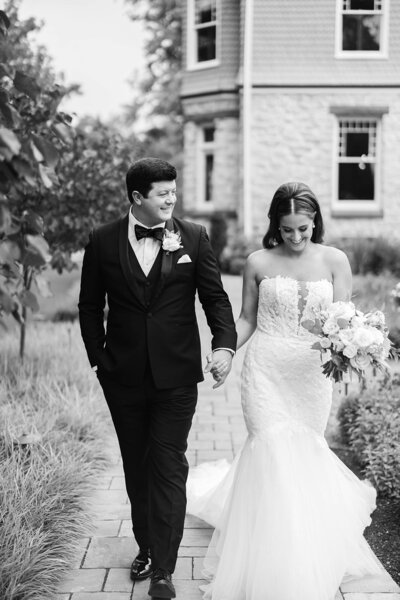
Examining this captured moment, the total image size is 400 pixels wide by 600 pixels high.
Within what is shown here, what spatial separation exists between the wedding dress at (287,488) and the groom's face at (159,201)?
75 centimetres

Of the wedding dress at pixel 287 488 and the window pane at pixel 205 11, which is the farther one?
the window pane at pixel 205 11

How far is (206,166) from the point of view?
772 inches

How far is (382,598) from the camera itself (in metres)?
3.58

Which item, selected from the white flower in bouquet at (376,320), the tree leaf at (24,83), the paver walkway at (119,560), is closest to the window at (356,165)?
the paver walkway at (119,560)

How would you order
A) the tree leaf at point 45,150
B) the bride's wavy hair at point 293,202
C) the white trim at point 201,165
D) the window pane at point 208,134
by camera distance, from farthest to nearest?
the window pane at point 208,134, the white trim at point 201,165, the bride's wavy hair at point 293,202, the tree leaf at point 45,150

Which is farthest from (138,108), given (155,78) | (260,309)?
(260,309)

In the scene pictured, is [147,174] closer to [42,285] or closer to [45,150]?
[45,150]

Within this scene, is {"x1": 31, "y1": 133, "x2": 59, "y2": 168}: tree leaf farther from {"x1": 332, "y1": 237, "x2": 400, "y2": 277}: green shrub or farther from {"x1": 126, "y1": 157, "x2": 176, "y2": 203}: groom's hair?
{"x1": 332, "y1": 237, "x2": 400, "y2": 277}: green shrub

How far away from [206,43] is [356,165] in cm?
485

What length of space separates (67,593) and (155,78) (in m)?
24.9

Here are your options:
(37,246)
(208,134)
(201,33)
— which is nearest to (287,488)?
(37,246)

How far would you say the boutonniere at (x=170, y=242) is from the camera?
351 centimetres

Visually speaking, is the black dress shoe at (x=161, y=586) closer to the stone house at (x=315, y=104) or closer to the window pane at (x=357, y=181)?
the stone house at (x=315, y=104)

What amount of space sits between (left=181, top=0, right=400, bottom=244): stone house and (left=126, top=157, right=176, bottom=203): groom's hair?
46.5ft
